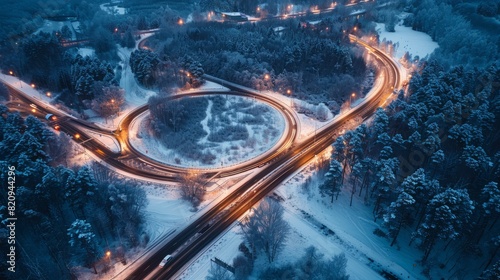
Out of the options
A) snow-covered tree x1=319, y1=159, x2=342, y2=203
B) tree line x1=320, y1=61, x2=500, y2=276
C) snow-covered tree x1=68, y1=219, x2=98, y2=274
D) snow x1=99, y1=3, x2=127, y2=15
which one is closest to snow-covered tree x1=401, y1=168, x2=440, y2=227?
tree line x1=320, y1=61, x2=500, y2=276

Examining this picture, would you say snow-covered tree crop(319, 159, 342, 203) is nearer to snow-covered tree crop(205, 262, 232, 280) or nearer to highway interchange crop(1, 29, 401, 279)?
highway interchange crop(1, 29, 401, 279)

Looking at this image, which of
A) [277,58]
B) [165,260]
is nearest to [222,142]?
[165,260]

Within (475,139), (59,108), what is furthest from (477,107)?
(59,108)

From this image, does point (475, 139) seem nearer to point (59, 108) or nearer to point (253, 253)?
point (253, 253)

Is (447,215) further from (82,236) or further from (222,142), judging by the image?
(82,236)

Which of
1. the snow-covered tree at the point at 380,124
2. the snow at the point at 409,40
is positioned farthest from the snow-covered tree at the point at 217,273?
the snow at the point at 409,40

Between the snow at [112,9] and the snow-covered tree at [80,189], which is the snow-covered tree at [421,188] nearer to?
the snow-covered tree at [80,189]
